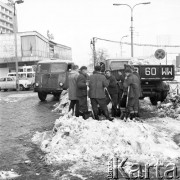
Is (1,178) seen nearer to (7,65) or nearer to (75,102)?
(75,102)

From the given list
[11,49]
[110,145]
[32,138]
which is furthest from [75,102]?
[11,49]

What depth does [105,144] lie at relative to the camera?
627 cm

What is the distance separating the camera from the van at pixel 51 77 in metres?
17.6

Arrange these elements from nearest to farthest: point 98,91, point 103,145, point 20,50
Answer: point 103,145 < point 98,91 < point 20,50

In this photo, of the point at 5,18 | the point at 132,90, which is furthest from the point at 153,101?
the point at 5,18

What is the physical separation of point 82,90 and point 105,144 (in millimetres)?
3157

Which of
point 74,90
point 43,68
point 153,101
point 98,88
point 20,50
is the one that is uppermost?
point 20,50

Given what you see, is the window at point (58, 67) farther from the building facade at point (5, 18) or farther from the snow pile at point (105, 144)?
the building facade at point (5, 18)

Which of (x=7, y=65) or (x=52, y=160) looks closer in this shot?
(x=52, y=160)

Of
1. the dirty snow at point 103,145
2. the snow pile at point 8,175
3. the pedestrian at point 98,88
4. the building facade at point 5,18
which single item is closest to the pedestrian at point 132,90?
the pedestrian at point 98,88

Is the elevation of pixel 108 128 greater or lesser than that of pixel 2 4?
lesser

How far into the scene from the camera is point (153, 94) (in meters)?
13.0

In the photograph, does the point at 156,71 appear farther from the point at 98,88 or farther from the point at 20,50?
the point at 20,50

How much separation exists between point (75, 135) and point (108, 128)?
0.73m
